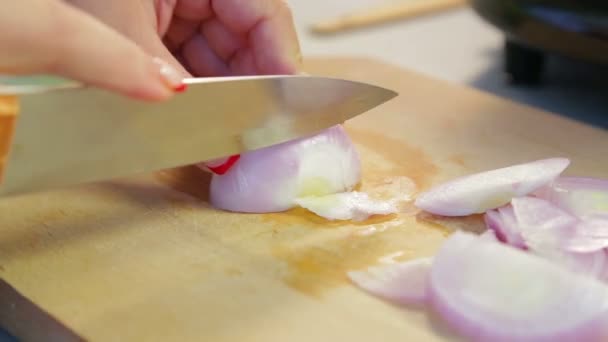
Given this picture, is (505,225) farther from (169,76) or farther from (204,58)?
(204,58)

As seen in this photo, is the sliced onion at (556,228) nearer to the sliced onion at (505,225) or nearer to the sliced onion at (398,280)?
the sliced onion at (505,225)

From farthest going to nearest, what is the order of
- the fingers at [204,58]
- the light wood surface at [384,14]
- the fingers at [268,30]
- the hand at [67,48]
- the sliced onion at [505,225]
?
the light wood surface at [384,14] < the fingers at [204,58] < the fingers at [268,30] < the sliced onion at [505,225] < the hand at [67,48]

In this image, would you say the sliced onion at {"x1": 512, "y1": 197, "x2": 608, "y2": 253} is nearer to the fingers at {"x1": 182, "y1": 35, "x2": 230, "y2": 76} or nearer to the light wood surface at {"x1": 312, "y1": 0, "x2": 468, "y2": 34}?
the fingers at {"x1": 182, "y1": 35, "x2": 230, "y2": 76}

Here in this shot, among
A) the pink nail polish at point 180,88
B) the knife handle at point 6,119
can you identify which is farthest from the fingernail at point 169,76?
the knife handle at point 6,119

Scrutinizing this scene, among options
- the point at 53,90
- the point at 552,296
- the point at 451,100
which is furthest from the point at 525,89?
the point at 53,90

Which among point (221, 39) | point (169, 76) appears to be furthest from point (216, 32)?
point (169, 76)

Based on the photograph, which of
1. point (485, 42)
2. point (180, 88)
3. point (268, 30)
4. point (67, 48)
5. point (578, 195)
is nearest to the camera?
point (67, 48)
